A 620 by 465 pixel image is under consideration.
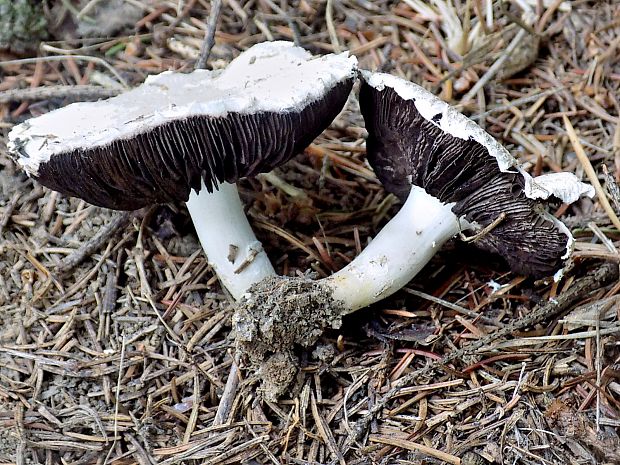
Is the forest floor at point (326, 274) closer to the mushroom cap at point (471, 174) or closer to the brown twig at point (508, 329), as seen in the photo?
the brown twig at point (508, 329)

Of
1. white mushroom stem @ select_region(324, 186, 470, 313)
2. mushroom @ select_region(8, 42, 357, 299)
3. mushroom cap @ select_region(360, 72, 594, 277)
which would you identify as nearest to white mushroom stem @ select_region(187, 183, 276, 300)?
mushroom @ select_region(8, 42, 357, 299)

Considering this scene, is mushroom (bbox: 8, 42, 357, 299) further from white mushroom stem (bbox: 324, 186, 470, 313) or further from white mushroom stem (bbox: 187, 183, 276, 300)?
white mushroom stem (bbox: 324, 186, 470, 313)

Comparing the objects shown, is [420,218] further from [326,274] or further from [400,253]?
[326,274]

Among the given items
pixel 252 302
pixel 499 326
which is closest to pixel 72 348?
pixel 252 302

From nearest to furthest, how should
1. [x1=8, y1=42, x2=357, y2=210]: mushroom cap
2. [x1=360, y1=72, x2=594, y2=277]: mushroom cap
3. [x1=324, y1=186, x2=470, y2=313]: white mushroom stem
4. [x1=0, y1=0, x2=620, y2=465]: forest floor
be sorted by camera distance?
[x1=8, y1=42, x2=357, y2=210]: mushroom cap, [x1=360, y1=72, x2=594, y2=277]: mushroom cap, [x1=0, y1=0, x2=620, y2=465]: forest floor, [x1=324, y1=186, x2=470, y2=313]: white mushroom stem

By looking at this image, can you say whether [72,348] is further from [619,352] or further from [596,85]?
[596,85]

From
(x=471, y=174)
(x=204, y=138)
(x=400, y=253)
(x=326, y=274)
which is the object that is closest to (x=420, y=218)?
(x=400, y=253)

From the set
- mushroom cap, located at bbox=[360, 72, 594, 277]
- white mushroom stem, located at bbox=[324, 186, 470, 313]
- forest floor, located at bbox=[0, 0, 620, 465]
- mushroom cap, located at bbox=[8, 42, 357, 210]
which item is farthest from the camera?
white mushroom stem, located at bbox=[324, 186, 470, 313]
